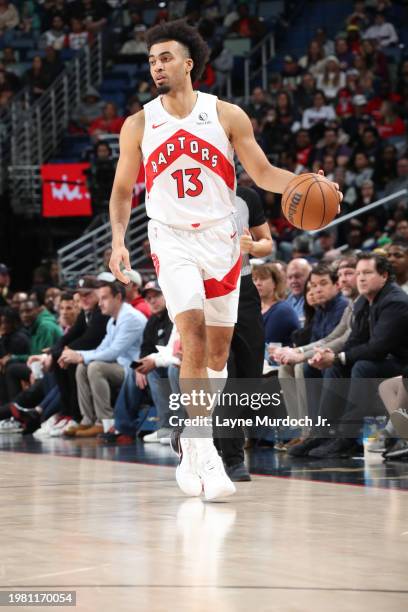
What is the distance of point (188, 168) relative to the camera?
17.3 feet

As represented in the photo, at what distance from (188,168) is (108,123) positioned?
12545mm

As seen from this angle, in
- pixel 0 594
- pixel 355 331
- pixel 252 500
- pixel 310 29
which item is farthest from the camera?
pixel 310 29

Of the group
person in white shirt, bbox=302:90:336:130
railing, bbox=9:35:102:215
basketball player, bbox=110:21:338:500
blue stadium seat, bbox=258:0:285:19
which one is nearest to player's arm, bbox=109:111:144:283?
basketball player, bbox=110:21:338:500

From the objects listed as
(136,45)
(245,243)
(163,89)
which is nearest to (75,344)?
(245,243)

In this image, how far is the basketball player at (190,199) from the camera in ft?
Answer: 17.0

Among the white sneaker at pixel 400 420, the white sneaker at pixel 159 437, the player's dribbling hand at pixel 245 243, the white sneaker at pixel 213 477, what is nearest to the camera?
the white sneaker at pixel 213 477

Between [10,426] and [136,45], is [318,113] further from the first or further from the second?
[10,426]

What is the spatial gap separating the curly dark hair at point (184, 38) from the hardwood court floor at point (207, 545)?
6.99ft

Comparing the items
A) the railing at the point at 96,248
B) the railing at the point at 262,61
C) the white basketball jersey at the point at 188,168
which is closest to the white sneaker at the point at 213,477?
the white basketball jersey at the point at 188,168

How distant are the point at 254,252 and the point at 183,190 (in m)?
0.76

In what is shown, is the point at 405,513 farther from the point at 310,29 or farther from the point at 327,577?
the point at 310,29

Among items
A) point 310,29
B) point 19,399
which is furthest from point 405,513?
point 310,29

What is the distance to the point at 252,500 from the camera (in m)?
5.11

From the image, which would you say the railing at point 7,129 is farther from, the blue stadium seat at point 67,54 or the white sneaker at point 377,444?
the white sneaker at point 377,444
